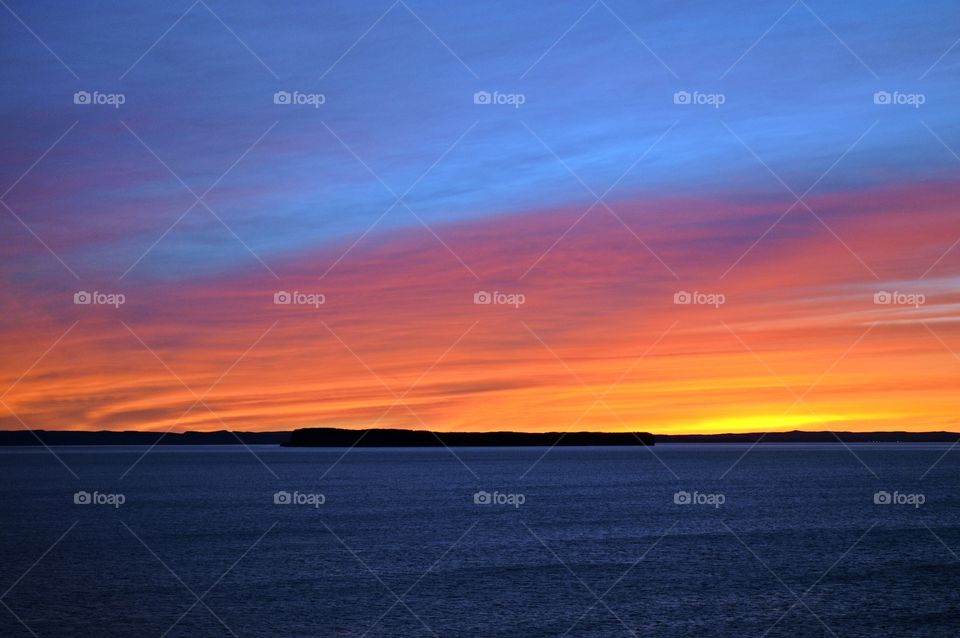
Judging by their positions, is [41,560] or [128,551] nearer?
[41,560]

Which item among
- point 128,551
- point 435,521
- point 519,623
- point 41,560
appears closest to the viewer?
point 519,623

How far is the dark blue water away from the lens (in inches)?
1905

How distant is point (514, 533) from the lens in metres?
86.6

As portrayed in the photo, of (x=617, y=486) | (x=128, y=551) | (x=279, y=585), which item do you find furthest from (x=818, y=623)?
(x=617, y=486)

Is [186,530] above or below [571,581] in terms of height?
above

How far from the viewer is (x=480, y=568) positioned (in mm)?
65500

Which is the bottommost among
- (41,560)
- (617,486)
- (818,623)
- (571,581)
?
(818,623)

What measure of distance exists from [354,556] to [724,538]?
107ft

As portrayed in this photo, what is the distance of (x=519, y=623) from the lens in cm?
4797

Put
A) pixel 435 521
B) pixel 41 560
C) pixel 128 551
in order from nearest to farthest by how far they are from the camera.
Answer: pixel 41 560
pixel 128 551
pixel 435 521

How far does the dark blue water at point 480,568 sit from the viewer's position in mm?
48375

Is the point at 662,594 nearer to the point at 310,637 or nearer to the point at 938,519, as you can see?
the point at 310,637

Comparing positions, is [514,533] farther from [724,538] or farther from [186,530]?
[186,530]

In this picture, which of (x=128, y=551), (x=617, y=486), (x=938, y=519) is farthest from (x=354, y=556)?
(x=617, y=486)
